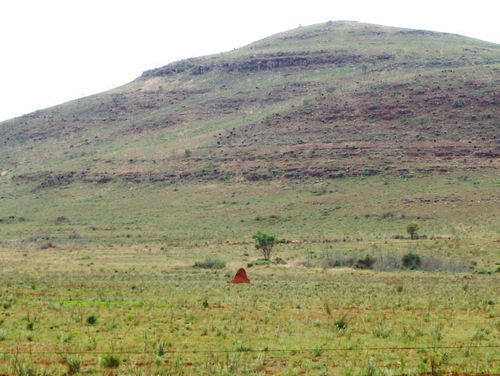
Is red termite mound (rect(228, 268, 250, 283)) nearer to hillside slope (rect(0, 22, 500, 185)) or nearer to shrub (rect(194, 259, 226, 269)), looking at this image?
shrub (rect(194, 259, 226, 269))

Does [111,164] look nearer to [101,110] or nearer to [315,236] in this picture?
[101,110]

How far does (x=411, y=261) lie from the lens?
37.8m

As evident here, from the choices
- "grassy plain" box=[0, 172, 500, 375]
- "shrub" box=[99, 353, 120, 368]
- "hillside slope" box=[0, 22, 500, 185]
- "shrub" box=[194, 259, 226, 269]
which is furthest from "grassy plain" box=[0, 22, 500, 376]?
"shrub" box=[194, 259, 226, 269]

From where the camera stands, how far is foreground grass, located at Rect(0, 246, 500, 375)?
11961 mm

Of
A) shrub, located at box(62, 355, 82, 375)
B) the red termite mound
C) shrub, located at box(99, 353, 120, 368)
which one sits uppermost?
shrub, located at box(62, 355, 82, 375)

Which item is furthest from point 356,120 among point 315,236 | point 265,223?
point 315,236

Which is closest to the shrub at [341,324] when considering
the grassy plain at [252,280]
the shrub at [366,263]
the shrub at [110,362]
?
the grassy plain at [252,280]

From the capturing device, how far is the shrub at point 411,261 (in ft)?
123

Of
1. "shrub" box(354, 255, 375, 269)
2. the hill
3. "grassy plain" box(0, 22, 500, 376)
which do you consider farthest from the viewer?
the hill

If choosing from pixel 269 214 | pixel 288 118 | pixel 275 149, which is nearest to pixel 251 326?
pixel 269 214

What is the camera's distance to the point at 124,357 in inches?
483

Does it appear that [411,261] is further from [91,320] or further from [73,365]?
[73,365]

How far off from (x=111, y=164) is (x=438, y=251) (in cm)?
5574

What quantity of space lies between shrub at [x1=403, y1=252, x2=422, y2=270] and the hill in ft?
43.1
